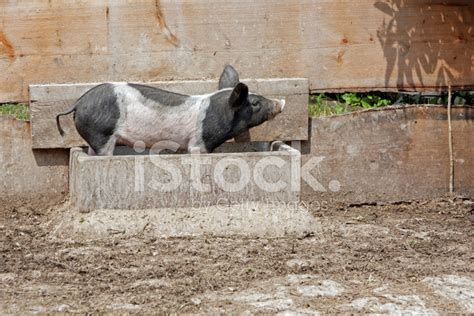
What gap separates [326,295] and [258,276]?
47 centimetres

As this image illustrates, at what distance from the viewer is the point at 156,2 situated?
23.3 ft

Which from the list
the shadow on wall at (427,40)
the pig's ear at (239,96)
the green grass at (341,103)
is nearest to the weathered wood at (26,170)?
the pig's ear at (239,96)

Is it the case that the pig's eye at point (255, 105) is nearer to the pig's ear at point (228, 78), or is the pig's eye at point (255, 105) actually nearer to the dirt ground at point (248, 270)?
the pig's ear at point (228, 78)

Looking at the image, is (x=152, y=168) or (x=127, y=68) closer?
(x=152, y=168)

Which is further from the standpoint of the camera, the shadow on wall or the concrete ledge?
the shadow on wall

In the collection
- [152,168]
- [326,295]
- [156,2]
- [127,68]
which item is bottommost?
[326,295]

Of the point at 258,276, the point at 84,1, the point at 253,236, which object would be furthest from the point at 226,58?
the point at 258,276

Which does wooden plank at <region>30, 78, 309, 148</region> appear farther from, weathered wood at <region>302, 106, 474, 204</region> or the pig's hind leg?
the pig's hind leg

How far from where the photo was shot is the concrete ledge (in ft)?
20.6

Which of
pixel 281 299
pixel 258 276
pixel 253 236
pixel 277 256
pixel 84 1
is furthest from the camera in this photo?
pixel 84 1

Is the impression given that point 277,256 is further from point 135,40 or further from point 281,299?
point 135,40

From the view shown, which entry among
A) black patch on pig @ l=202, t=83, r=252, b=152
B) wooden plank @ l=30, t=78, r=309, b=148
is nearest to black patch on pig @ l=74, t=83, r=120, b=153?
wooden plank @ l=30, t=78, r=309, b=148

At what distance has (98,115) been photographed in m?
6.42
